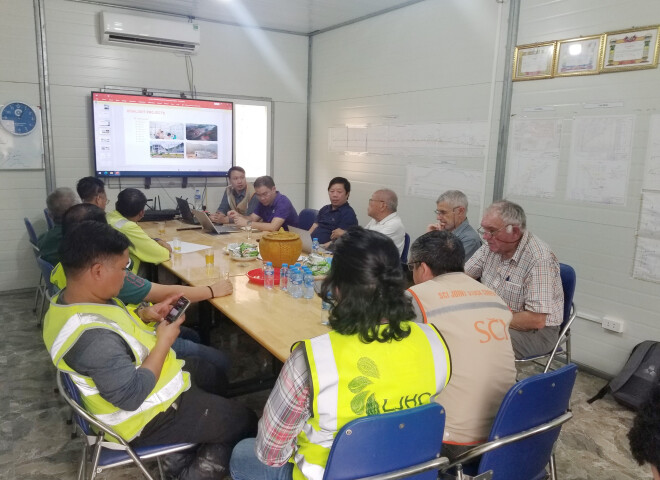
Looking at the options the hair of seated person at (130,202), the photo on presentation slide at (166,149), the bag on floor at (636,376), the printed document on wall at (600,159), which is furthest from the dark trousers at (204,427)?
the photo on presentation slide at (166,149)

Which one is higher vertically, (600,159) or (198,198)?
(600,159)

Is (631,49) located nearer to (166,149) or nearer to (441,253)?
(441,253)

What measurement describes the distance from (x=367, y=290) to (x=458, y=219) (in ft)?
7.45

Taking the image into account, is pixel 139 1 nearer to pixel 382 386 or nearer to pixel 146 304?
pixel 146 304

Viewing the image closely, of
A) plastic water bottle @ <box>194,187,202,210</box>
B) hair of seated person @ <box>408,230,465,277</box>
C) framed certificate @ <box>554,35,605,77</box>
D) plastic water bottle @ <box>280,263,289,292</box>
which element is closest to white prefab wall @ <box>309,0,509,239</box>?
framed certificate @ <box>554,35,605,77</box>

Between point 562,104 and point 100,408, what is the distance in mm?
3471

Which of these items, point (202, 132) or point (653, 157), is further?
point (202, 132)

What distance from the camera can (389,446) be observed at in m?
1.26

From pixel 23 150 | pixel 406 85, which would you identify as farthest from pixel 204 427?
pixel 23 150

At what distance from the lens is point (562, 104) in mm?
3547

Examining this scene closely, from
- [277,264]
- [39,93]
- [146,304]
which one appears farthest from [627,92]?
[39,93]

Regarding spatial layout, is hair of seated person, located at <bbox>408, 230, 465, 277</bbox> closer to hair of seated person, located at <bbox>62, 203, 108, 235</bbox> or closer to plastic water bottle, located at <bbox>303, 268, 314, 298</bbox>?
plastic water bottle, located at <bbox>303, 268, 314, 298</bbox>

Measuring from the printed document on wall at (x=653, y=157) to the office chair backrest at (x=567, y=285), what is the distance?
3.06ft

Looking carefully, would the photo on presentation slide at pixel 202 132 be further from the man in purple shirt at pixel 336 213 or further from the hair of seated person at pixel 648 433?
the hair of seated person at pixel 648 433
